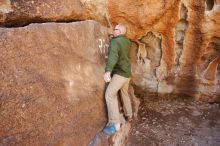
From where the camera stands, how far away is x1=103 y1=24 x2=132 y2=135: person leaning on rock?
13.4 feet

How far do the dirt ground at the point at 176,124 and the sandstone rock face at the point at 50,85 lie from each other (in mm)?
1060

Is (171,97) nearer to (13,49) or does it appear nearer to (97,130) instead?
(97,130)

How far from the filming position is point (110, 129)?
4.10 metres

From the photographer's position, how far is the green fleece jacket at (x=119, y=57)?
407 centimetres

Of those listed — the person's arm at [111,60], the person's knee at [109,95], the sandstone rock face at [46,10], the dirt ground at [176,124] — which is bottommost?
the dirt ground at [176,124]

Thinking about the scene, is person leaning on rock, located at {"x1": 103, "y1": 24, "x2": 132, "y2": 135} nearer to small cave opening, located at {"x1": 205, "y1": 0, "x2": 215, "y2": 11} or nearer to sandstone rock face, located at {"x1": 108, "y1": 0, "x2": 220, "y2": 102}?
sandstone rock face, located at {"x1": 108, "y1": 0, "x2": 220, "y2": 102}

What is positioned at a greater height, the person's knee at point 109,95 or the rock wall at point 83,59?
the rock wall at point 83,59

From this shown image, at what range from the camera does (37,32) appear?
3301 millimetres

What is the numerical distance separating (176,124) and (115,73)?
5.44 ft

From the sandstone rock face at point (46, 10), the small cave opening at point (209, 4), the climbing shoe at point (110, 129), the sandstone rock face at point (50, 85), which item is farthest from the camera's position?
the small cave opening at point (209, 4)

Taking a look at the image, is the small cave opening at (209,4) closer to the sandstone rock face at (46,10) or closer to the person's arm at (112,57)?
the sandstone rock face at (46,10)

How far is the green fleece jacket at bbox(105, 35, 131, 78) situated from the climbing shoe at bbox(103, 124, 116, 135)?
791 millimetres

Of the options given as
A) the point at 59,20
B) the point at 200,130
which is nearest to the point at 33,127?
the point at 59,20

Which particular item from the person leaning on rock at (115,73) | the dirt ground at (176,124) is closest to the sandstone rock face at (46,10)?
the person leaning on rock at (115,73)
